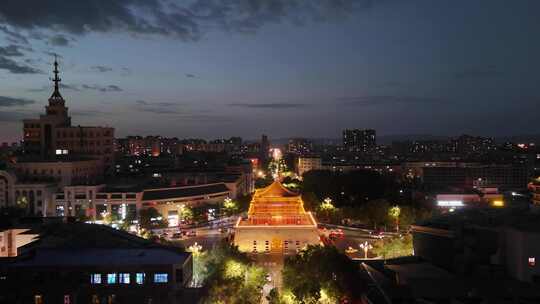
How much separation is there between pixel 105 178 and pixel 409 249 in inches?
1416

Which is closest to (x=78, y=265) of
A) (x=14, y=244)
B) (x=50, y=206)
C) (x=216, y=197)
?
(x=14, y=244)

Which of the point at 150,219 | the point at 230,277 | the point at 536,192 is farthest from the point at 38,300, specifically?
the point at 536,192

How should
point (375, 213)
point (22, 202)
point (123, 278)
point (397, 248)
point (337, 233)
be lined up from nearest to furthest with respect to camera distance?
point (123, 278) → point (397, 248) → point (337, 233) → point (375, 213) → point (22, 202)

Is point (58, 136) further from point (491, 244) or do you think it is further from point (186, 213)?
point (491, 244)

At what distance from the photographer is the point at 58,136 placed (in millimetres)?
53906

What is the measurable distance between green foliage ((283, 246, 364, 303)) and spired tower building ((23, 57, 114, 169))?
125ft

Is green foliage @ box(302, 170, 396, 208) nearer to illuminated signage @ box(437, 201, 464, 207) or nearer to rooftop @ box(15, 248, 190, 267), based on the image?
illuminated signage @ box(437, 201, 464, 207)

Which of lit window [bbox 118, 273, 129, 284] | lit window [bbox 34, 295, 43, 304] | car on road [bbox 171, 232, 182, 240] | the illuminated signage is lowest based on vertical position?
car on road [bbox 171, 232, 182, 240]

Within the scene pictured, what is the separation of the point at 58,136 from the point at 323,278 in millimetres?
41692

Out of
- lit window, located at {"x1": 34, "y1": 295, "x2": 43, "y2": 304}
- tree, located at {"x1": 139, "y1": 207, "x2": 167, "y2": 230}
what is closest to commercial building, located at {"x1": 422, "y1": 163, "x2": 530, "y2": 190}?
tree, located at {"x1": 139, "y1": 207, "x2": 167, "y2": 230}

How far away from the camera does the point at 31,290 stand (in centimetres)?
2030

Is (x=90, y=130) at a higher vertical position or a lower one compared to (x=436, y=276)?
higher

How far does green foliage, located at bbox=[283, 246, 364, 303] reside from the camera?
19938 mm

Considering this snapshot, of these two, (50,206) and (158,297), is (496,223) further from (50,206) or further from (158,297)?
(50,206)
